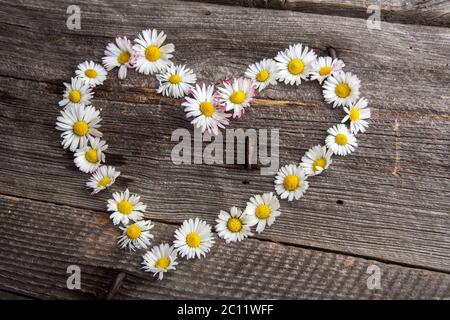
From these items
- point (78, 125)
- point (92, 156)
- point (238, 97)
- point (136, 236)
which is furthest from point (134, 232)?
point (238, 97)

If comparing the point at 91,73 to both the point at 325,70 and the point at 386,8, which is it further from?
the point at 386,8

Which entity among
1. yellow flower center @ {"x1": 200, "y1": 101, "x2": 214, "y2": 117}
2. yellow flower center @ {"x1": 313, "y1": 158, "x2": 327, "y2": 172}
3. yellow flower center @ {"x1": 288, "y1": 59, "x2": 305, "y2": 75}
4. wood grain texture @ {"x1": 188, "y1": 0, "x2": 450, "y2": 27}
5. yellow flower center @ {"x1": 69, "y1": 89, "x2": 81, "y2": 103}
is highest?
wood grain texture @ {"x1": 188, "y1": 0, "x2": 450, "y2": 27}

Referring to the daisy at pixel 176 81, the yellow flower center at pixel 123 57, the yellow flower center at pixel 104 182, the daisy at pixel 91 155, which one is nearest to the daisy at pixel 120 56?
the yellow flower center at pixel 123 57

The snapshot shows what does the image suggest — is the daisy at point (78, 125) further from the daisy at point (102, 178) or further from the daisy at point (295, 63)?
the daisy at point (295, 63)

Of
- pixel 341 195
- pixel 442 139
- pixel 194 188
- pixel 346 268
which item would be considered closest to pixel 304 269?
pixel 346 268

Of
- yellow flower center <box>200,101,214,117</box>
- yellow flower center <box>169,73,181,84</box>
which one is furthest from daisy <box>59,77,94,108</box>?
yellow flower center <box>200,101,214,117</box>

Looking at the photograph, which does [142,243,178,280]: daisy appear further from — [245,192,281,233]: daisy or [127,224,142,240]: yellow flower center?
[245,192,281,233]: daisy
